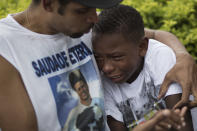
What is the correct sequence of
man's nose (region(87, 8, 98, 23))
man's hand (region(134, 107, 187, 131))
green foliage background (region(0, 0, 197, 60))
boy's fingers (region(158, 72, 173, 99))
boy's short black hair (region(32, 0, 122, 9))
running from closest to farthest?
man's hand (region(134, 107, 187, 131))
boy's short black hair (region(32, 0, 122, 9))
man's nose (region(87, 8, 98, 23))
boy's fingers (region(158, 72, 173, 99))
green foliage background (region(0, 0, 197, 60))

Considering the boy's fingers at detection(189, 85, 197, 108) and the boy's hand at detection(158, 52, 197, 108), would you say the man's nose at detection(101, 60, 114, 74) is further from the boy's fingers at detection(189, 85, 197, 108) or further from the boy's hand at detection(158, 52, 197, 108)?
the boy's fingers at detection(189, 85, 197, 108)

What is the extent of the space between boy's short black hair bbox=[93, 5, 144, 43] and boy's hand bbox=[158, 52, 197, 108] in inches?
14.2

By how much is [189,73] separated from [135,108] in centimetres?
49

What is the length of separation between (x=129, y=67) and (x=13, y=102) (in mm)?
920

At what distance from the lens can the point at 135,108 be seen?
2881 mm

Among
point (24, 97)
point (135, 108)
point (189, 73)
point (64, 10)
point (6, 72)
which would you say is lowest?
point (135, 108)

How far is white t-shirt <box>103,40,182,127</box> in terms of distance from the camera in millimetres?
2820

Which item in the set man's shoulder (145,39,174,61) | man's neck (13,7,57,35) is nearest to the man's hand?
man's shoulder (145,39,174,61)

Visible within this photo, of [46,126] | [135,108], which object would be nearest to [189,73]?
[135,108]

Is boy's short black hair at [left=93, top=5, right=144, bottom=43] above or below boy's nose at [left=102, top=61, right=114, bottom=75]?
above

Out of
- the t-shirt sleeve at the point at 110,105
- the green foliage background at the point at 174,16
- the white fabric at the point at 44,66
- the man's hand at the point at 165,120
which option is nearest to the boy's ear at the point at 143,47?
the t-shirt sleeve at the point at 110,105

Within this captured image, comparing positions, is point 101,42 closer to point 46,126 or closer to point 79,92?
point 79,92

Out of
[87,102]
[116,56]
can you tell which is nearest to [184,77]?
[116,56]

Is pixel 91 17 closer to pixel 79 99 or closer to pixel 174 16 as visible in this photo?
pixel 79 99
